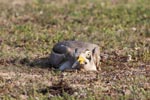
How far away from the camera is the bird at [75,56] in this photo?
26.6 ft

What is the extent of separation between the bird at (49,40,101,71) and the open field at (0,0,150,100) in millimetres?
114

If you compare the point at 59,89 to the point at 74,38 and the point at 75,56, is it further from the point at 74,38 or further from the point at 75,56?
the point at 74,38

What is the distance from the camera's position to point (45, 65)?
Answer: 28.2 ft

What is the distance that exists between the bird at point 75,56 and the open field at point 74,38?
4.5 inches

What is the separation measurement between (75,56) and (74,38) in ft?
7.51

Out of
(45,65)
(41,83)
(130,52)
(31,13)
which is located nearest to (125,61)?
(130,52)

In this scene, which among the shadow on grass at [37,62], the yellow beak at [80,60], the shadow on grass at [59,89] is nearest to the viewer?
the shadow on grass at [59,89]

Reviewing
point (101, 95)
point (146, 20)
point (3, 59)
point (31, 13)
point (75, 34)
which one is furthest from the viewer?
point (31, 13)

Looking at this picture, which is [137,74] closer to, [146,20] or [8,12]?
[146,20]

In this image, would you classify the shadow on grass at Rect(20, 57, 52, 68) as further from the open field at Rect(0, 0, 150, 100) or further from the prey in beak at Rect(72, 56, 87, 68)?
the prey in beak at Rect(72, 56, 87, 68)

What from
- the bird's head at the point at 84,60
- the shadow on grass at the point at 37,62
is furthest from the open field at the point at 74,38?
the bird's head at the point at 84,60

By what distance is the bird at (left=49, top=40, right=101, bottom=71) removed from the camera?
8.09 m

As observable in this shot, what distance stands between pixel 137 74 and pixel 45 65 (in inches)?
51.1

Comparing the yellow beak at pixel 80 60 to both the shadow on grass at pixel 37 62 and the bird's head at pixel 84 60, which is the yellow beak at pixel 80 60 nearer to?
the bird's head at pixel 84 60
